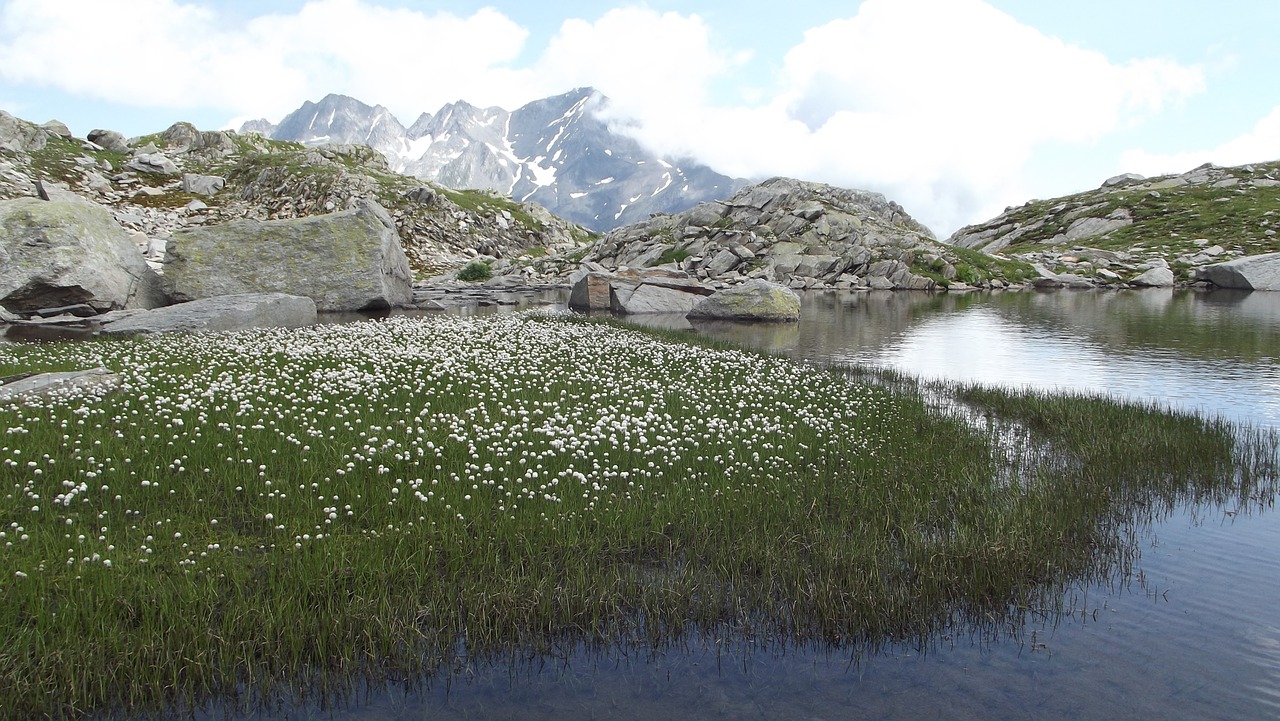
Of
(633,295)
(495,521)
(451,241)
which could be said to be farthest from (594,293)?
(451,241)

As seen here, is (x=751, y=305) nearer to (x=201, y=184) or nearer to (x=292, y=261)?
(x=292, y=261)

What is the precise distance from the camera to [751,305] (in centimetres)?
4278

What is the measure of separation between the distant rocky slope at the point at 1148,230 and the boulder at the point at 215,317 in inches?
3079

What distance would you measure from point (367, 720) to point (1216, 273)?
88.5 m

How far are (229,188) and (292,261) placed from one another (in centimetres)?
7929

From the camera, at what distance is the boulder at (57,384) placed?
13.0m

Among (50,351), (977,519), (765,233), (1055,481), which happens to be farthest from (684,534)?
(765,233)

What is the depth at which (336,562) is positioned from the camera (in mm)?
7453

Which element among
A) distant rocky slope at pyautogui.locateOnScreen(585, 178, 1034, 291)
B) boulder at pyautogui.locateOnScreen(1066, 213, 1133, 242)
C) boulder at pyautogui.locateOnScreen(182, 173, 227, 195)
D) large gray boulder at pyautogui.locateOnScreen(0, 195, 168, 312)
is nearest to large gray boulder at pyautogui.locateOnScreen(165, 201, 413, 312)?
large gray boulder at pyautogui.locateOnScreen(0, 195, 168, 312)

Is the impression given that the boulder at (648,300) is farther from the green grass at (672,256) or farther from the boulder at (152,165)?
the boulder at (152,165)

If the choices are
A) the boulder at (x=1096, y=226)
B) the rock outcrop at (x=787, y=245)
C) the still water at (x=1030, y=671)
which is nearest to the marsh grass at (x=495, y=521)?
the still water at (x=1030, y=671)

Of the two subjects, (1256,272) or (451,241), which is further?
(451,241)

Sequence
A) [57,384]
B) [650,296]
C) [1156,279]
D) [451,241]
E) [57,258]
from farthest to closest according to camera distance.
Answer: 1. [451,241]
2. [1156,279]
3. [650,296]
4. [57,258]
5. [57,384]

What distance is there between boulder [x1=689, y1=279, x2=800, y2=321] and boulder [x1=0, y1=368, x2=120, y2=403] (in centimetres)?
3302
